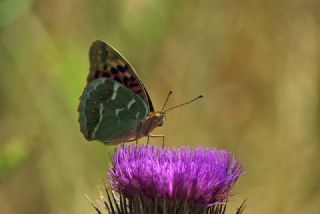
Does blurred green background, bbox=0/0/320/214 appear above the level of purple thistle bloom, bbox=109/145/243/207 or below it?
above

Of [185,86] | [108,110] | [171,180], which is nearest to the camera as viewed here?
[171,180]

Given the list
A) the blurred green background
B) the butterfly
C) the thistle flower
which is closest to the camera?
the thistle flower

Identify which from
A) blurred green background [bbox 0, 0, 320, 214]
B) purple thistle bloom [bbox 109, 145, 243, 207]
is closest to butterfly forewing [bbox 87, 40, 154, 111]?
purple thistle bloom [bbox 109, 145, 243, 207]

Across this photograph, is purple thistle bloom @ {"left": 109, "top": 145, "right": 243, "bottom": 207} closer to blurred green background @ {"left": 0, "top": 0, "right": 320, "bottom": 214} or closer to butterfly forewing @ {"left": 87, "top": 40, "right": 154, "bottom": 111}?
butterfly forewing @ {"left": 87, "top": 40, "right": 154, "bottom": 111}

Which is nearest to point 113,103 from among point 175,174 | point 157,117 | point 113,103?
point 113,103

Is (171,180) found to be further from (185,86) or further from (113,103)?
(185,86)
